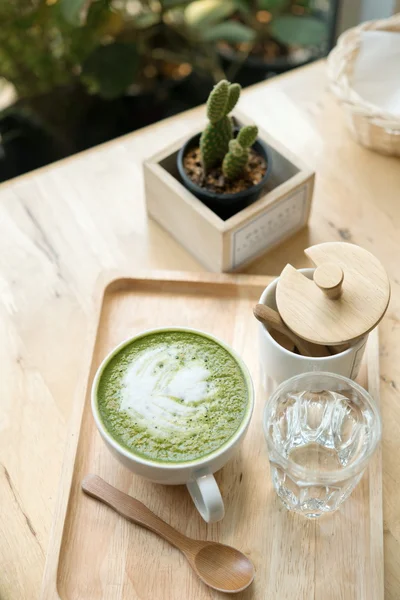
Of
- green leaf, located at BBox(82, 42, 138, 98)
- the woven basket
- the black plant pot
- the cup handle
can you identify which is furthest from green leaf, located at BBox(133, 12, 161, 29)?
the cup handle

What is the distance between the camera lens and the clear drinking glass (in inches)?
34.5

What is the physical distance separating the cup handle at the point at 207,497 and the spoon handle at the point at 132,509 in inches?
2.0

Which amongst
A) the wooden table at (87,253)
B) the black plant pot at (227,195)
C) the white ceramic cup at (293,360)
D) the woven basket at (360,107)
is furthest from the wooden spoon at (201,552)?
the woven basket at (360,107)

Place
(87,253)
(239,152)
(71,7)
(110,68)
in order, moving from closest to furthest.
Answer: (239,152), (87,253), (71,7), (110,68)

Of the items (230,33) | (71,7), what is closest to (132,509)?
(71,7)

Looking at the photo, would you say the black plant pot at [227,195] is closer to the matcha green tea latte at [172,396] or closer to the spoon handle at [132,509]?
the matcha green tea latte at [172,396]

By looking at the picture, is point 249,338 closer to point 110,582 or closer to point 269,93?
point 110,582

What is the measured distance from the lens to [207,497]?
0.84 metres

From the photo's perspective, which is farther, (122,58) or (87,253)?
(122,58)

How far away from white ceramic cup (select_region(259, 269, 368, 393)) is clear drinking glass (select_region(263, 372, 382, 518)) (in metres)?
0.02

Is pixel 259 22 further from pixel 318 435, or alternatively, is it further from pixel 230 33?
pixel 318 435

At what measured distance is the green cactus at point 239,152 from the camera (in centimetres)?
106

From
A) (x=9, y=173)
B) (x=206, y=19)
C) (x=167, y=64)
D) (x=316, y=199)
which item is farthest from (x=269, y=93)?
(x=9, y=173)

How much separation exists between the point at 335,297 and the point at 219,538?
0.36 meters
